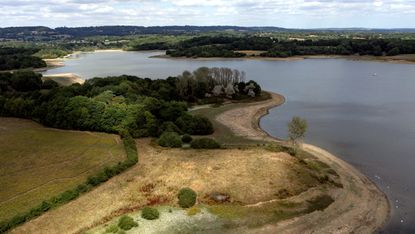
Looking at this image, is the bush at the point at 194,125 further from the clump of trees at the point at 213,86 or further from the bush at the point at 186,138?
the clump of trees at the point at 213,86

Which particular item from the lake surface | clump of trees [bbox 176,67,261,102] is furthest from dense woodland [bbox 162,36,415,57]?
clump of trees [bbox 176,67,261,102]

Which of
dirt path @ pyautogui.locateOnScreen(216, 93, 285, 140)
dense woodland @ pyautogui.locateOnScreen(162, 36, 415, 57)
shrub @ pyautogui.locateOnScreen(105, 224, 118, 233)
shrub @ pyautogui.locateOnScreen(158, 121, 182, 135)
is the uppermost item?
dense woodland @ pyautogui.locateOnScreen(162, 36, 415, 57)

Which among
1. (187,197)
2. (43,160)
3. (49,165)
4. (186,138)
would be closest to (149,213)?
(187,197)

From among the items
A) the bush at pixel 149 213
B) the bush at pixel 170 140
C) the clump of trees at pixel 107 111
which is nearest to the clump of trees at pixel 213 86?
the clump of trees at pixel 107 111

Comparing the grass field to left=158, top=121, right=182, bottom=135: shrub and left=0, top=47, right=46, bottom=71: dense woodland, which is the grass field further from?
left=0, top=47, right=46, bottom=71: dense woodland

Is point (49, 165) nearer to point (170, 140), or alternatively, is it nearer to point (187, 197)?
point (170, 140)

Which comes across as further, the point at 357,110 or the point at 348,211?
the point at 357,110
